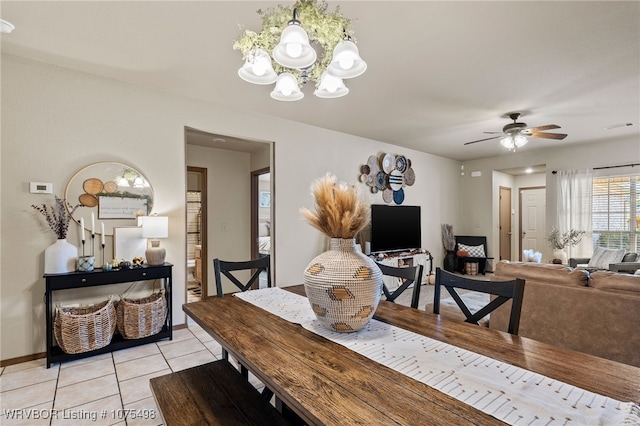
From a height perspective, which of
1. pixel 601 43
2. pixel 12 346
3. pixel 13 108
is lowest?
pixel 12 346

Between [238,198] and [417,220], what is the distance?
3432 mm

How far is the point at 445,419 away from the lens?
0.76 metres

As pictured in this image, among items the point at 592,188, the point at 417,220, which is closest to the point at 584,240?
the point at 592,188

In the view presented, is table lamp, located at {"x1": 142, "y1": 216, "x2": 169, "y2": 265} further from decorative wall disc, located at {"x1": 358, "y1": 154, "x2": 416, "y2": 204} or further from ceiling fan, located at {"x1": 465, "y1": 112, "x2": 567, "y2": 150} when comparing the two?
ceiling fan, located at {"x1": 465, "y1": 112, "x2": 567, "y2": 150}

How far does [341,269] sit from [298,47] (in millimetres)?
1170

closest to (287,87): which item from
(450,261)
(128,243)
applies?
(128,243)

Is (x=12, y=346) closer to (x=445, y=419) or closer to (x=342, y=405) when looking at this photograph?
(x=342, y=405)

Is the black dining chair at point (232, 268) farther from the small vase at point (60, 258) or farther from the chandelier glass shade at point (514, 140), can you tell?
the chandelier glass shade at point (514, 140)

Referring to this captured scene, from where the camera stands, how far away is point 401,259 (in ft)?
17.9

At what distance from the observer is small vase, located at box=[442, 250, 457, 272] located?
672cm

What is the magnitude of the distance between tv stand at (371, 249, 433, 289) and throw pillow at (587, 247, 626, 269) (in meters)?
2.44

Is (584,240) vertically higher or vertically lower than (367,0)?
lower

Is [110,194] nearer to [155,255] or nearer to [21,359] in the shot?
[155,255]

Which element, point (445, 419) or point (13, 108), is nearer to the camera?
point (445, 419)
